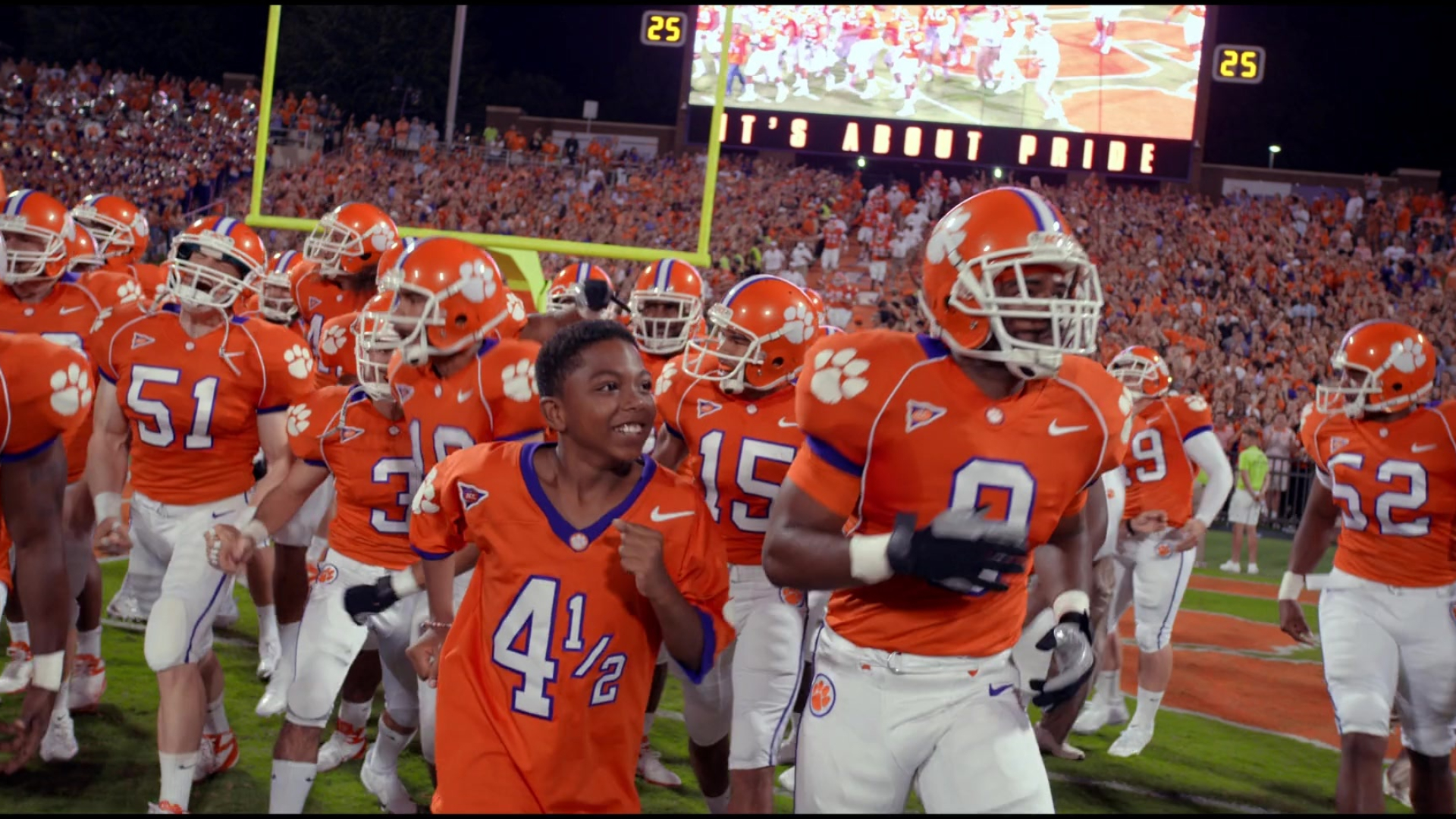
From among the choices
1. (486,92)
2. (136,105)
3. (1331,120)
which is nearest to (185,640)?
(136,105)

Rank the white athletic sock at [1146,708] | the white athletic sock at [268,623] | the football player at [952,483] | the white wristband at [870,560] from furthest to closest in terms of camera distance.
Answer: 1. the white athletic sock at [1146,708]
2. the white athletic sock at [268,623]
3. the football player at [952,483]
4. the white wristband at [870,560]

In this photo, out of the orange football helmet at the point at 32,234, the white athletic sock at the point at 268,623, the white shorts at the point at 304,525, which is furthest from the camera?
the white athletic sock at the point at 268,623

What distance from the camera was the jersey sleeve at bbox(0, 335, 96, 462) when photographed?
359cm

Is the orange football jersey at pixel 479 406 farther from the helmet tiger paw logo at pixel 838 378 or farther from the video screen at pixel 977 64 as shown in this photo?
the video screen at pixel 977 64

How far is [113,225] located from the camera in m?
8.20

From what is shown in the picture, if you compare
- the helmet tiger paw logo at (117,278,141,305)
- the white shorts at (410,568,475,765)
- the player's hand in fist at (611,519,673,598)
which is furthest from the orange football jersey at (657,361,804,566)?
the helmet tiger paw logo at (117,278,141,305)

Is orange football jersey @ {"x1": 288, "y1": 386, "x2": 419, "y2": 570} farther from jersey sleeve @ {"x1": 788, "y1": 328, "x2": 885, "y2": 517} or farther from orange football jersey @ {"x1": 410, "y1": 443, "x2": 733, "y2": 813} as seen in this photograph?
jersey sleeve @ {"x1": 788, "y1": 328, "x2": 885, "y2": 517}

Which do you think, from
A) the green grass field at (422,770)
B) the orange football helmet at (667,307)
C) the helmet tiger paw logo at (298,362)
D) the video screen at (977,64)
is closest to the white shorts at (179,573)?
the helmet tiger paw logo at (298,362)

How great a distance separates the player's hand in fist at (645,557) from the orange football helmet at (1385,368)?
12.0ft

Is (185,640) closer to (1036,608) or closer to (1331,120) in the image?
(1036,608)

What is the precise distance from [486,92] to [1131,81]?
19.0 m

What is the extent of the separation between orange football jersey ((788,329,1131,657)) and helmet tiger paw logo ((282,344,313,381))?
2.82m

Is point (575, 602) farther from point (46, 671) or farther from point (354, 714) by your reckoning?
point (354, 714)

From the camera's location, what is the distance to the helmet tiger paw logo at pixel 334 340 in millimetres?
6230
